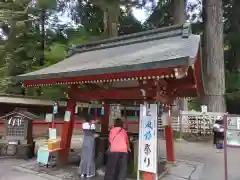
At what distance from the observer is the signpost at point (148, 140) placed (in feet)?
17.6

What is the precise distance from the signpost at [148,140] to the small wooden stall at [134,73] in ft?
0.94

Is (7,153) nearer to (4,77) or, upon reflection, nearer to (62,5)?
(4,77)

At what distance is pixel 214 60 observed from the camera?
49.5 feet

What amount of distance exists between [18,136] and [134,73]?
5.22m

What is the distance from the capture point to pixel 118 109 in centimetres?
1543

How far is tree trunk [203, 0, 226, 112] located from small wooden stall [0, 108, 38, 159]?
10670mm

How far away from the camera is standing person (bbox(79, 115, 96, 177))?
6043 millimetres

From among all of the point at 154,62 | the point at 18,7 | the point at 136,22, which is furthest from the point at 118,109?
the point at 154,62

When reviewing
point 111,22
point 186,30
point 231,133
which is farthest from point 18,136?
point 111,22

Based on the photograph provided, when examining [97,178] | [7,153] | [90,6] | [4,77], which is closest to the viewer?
[97,178]

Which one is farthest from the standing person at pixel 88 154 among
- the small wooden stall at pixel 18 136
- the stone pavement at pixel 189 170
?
the small wooden stall at pixel 18 136

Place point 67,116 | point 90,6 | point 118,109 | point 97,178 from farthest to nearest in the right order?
1. point 90,6
2. point 118,109
3. point 67,116
4. point 97,178

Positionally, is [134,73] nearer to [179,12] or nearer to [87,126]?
[87,126]

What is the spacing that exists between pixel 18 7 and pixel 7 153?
1039cm
